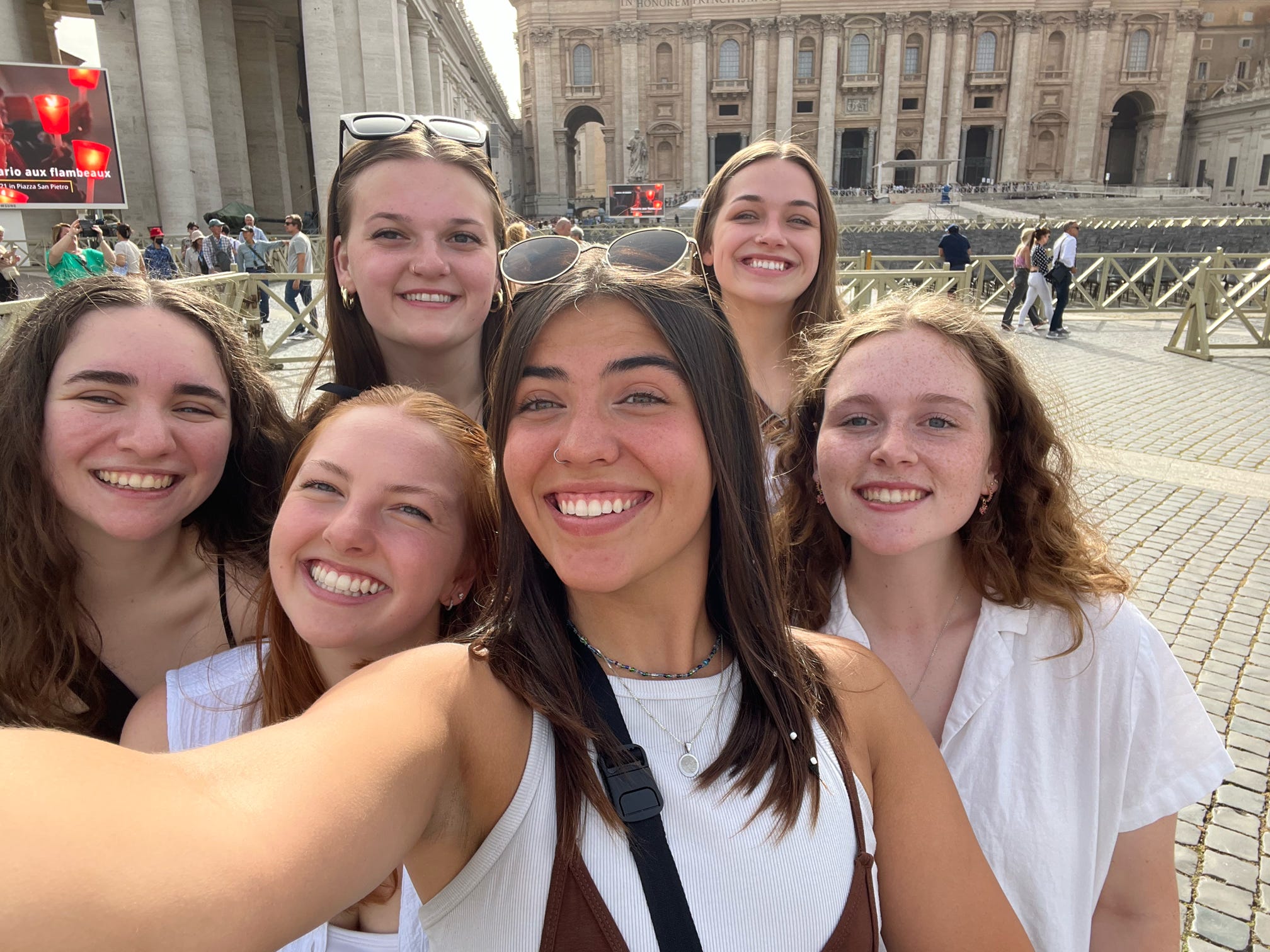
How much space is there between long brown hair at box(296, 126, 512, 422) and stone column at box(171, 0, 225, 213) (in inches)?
819

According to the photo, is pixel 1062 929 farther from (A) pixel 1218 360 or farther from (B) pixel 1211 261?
(B) pixel 1211 261

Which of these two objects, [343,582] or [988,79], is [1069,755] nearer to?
[343,582]

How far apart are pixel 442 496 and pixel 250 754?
754 mm

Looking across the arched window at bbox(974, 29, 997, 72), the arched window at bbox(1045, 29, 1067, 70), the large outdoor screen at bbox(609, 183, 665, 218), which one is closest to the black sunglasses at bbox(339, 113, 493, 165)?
the large outdoor screen at bbox(609, 183, 665, 218)

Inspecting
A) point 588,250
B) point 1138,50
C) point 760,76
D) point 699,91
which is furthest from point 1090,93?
point 588,250

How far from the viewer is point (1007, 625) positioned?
1646 mm

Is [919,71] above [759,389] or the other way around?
above

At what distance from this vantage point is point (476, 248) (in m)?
2.32

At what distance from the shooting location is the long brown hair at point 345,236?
7.44 ft

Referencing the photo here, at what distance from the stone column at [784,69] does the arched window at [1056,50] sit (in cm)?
1641

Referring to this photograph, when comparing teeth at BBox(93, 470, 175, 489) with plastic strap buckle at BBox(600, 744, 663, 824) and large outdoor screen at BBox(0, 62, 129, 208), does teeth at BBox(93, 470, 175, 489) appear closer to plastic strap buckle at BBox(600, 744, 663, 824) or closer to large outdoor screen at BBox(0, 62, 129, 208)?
plastic strap buckle at BBox(600, 744, 663, 824)

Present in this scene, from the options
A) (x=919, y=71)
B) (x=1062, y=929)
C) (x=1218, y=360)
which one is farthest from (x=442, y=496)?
(x=919, y=71)

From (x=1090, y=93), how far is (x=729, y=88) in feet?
75.5

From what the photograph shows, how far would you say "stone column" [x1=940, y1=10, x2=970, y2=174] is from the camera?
5178cm
